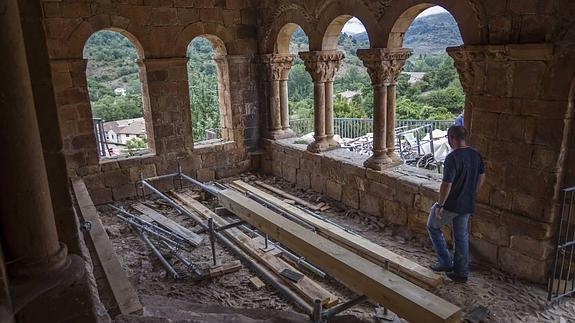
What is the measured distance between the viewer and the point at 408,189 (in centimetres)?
497

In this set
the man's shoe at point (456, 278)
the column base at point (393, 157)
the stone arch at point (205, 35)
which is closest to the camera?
the man's shoe at point (456, 278)

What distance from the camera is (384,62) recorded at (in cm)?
520

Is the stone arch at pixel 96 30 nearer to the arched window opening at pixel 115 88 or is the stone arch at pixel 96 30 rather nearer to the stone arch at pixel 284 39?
the stone arch at pixel 284 39

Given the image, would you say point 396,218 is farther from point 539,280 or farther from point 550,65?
point 550,65

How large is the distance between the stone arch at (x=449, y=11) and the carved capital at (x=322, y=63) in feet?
4.09

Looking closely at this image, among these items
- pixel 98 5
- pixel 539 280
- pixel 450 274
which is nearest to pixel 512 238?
pixel 539 280

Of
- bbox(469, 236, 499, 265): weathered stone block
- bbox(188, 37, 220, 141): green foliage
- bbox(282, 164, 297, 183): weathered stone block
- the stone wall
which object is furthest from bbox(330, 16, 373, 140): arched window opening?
bbox(188, 37, 220, 141): green foliage

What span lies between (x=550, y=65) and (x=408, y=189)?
2023 millimetres

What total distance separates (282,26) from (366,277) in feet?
17.2

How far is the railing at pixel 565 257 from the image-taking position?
11.5ft

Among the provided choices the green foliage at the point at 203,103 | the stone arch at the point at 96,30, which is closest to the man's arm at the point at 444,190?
the stone arch at the point at 96,30

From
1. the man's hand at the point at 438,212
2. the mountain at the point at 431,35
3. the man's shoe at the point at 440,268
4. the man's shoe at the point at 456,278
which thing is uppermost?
the mountain at the point at 431,35

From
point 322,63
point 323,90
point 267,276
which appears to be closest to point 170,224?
point 267,276

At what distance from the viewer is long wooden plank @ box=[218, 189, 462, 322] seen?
7.66 ft
